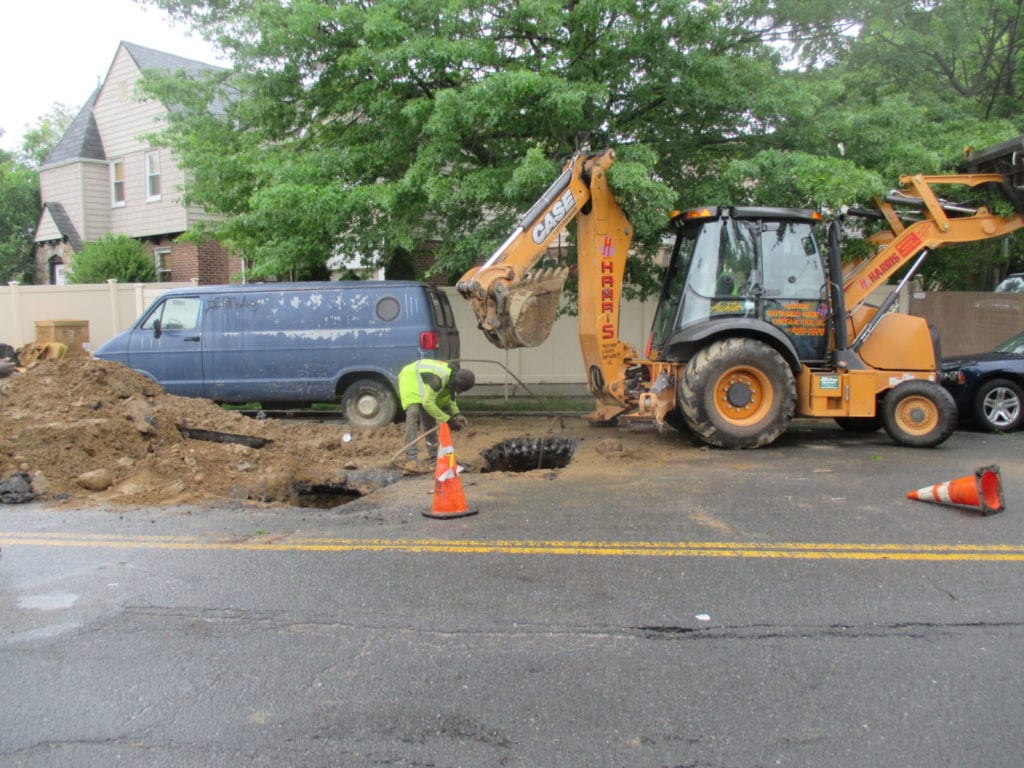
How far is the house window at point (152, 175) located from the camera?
22172mm

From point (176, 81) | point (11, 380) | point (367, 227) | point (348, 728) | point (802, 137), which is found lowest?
point (348, 728)

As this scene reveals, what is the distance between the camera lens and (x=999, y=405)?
10656mm

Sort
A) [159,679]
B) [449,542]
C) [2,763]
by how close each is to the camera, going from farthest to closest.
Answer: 1. [449,542]
2. [159,679]
3. [2,763]

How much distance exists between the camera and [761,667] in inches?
145

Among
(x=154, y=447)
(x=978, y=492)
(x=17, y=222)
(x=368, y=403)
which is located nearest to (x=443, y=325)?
(x=368, y=403)

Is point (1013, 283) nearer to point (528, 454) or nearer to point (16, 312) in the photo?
point (528, 454)

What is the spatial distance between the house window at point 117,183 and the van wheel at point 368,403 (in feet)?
53.2

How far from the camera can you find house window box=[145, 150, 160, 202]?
72.7 ft

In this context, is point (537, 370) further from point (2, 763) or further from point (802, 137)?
point (2, 763)

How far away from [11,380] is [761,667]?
31.0ft

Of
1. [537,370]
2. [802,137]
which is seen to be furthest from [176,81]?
[802,137]

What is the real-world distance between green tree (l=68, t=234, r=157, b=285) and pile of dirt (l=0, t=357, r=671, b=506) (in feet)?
35.4

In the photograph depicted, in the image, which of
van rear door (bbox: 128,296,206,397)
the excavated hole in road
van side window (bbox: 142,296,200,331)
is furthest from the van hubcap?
van side window (bbox: 142,296,200,331)

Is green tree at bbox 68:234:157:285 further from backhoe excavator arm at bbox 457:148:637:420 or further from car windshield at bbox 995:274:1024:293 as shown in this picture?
car windshield at bbox 995:274:1024:293
